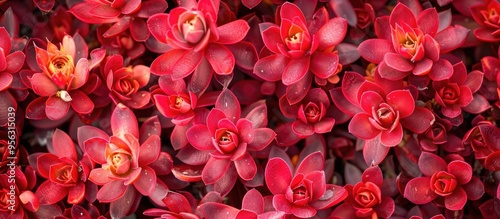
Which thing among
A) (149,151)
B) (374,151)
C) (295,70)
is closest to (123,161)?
(149,151)

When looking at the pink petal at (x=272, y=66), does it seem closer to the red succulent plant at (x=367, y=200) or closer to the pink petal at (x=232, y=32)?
the pink petal at (x=232, y=32)

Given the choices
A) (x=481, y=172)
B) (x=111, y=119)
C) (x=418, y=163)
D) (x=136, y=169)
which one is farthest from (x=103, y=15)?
(x=481, y=172)

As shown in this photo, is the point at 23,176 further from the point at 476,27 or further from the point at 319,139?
the point at 476,27

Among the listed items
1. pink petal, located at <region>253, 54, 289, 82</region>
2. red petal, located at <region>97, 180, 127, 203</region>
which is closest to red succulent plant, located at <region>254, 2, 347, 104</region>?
pink petal, located at <region>253, 54, 289, 82</region>

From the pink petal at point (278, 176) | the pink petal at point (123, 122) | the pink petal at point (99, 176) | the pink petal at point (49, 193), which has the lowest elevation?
the pink petal at point (49, 193)

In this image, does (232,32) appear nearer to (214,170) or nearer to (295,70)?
(295,70)

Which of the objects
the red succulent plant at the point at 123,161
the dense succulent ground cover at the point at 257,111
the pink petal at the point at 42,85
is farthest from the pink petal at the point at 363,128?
the pink petal at the point at 42,85
